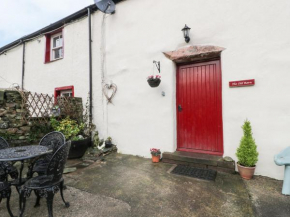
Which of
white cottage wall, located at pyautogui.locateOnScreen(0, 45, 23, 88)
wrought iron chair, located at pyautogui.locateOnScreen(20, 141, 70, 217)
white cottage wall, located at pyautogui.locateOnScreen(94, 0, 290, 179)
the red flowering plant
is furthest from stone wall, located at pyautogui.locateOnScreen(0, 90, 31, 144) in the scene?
white cottage wall, located at pyautogui.locateOnScreen(0, 45, 23, 88)

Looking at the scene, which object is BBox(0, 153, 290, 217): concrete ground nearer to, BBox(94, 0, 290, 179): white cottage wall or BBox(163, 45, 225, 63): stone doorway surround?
BBox(94, 0, 290, 179): white cottage wall

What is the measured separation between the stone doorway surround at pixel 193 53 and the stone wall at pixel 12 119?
392cm

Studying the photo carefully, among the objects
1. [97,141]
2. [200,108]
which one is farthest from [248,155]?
[97,141]

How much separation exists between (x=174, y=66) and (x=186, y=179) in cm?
258

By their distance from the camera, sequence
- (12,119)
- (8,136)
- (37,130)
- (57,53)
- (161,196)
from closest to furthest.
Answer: (161,196), (8,136), (12,119), (37,130), (57,53)

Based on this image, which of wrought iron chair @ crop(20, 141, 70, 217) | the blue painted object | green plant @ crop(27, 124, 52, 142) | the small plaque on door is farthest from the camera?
green plant @ crop(27, 124, 52, 142)

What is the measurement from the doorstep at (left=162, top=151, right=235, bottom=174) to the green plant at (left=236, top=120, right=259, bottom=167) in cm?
34

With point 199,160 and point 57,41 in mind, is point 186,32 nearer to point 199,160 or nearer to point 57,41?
point 199,160

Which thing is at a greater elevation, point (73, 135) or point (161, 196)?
point (73, 135)

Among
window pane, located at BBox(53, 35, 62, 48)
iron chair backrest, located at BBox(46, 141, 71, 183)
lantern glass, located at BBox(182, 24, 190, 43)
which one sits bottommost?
iron chair backrest, located at BBox(46, 141, 71, 183)

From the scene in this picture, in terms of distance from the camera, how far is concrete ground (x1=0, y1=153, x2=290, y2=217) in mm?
1950

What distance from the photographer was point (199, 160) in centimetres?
330

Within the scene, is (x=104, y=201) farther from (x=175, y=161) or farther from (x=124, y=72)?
(x=124, y=72)

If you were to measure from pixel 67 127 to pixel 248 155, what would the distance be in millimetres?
4393
